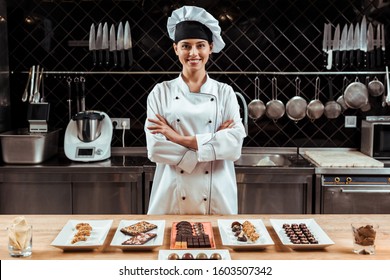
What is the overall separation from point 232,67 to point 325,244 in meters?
2.52

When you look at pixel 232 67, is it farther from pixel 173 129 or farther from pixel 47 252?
pixel 47 252

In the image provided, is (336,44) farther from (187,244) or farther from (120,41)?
(187,244)

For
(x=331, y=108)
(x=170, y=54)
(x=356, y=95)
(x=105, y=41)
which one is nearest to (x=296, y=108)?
(x=331, y=108)

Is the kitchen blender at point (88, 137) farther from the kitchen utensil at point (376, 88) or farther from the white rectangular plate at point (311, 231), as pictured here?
the kitchen utensil at point (376, 88)

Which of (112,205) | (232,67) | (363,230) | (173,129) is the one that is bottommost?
(112,205)

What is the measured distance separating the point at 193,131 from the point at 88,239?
0.88 meters

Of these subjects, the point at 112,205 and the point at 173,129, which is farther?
the point at 112,205

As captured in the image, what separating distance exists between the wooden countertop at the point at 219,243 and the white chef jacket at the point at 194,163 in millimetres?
313

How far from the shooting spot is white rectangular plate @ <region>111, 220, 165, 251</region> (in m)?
1.74

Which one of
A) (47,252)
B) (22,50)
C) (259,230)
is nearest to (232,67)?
(22,50)

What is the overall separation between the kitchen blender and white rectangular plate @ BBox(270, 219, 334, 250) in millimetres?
1949

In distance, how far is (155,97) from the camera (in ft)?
8.27

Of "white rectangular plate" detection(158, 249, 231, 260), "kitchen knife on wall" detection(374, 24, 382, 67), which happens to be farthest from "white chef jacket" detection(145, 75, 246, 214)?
"kitchen knife on wall" detection(374, 24, 382, 67)

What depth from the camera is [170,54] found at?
4.06 m
